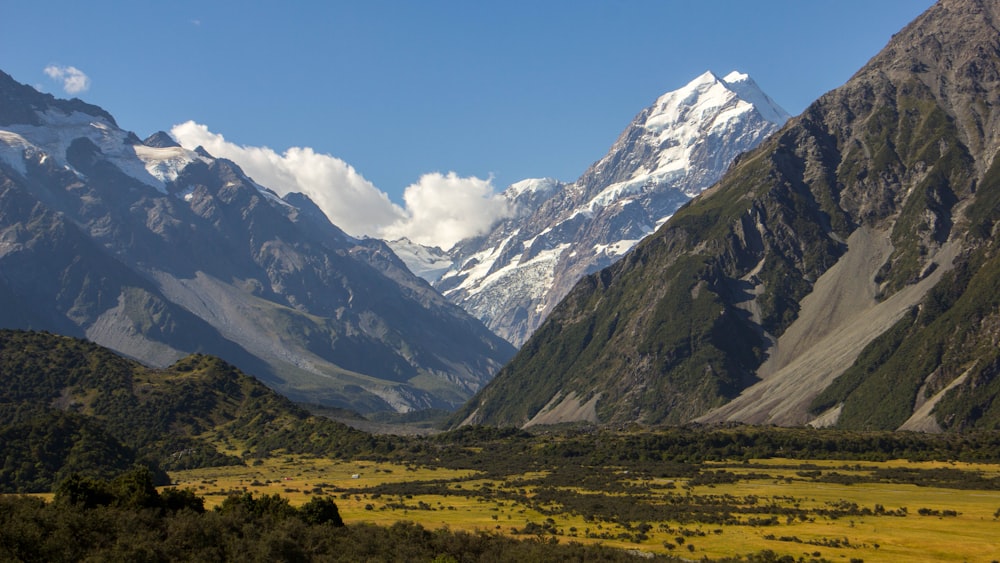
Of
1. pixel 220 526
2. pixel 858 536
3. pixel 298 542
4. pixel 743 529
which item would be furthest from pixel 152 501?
pixel 858 536

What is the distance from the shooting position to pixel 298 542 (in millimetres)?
105562

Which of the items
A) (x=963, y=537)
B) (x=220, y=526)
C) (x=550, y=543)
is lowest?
(x=963, y=537)

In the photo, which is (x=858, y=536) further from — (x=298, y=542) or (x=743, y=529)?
(x=298, y=542)

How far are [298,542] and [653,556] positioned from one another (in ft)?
153

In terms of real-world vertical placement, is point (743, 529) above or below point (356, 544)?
below

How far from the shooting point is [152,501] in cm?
11425

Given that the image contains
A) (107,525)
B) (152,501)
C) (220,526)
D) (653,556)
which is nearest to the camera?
(107,525)

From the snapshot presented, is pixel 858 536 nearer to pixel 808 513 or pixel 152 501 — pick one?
pixel 808 513

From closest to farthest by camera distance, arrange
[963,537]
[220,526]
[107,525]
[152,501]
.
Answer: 1. [107,525]
2. [220,526]
3. [152,501]
4. [963,537]

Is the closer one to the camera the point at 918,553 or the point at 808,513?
the point at 918,553

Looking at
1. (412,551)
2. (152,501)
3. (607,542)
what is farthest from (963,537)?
(152,501)

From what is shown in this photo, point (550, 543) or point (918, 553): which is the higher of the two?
point (550, 543)

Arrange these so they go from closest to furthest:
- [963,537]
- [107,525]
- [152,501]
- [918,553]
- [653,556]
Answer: [107,525] → [152,501] → [653,556] → [918,553] → [963,537]

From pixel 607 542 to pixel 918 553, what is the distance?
4456 cm
